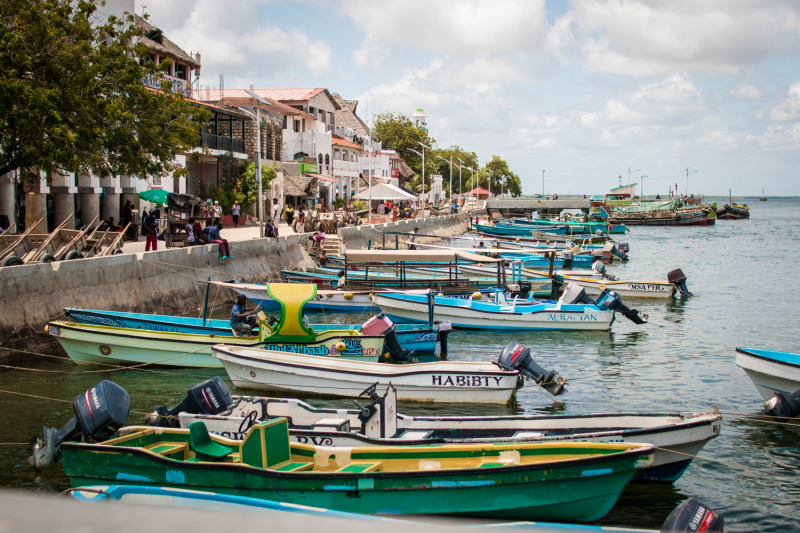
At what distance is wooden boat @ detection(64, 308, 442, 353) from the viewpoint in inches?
655

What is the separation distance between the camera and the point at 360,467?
829 cm

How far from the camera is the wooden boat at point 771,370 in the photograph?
1241 centimetres

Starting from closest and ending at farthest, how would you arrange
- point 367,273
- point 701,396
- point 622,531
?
point 622,531
point 701,396
point 367,273

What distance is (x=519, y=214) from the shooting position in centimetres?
8938

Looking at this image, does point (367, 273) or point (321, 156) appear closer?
point (367, 273)

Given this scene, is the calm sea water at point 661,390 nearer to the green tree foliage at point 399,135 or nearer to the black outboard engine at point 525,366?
the black outboard engine at point 525,366

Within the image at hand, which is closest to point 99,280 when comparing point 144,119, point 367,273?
point 144,119

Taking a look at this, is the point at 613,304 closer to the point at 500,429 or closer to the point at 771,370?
the point at 771,370

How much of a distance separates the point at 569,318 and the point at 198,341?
11.6 metres

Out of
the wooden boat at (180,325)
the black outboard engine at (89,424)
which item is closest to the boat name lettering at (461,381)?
the wooden boat at (180,325)

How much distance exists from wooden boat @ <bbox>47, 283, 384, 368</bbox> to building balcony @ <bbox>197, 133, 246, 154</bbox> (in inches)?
933

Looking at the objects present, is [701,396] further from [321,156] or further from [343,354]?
[321,156]

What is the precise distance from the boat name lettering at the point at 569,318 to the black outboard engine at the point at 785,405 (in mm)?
8767

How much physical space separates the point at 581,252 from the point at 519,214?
46.5 meters
